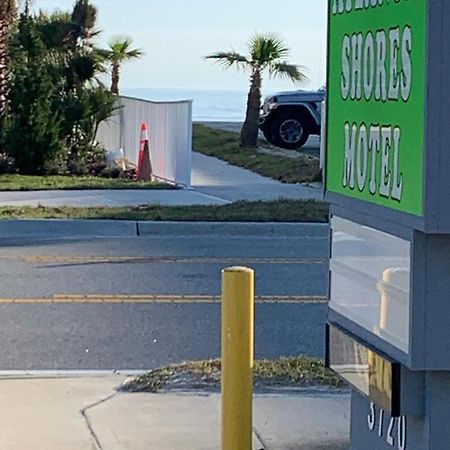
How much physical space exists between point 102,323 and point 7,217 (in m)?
5.59

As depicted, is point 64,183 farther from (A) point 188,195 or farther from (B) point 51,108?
(B) point 51,108

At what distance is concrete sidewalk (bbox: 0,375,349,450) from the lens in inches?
237

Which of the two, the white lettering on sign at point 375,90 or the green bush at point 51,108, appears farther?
the green bush at point 51,108

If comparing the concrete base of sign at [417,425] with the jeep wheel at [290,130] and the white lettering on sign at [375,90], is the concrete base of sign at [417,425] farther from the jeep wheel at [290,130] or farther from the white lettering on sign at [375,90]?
the jeep wheel at [290,130]

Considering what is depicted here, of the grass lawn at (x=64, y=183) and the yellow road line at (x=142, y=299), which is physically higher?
the grass lawn at (x=64, y=183)

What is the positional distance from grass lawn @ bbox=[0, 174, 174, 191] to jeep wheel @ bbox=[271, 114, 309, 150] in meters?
8.09

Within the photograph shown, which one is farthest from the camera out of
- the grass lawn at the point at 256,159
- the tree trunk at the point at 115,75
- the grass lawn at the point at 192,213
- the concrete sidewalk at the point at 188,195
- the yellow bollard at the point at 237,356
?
the tree trunk at the point at 115,75

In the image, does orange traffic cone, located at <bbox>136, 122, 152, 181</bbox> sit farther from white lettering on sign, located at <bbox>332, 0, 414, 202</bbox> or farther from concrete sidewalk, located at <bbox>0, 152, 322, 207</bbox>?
white lettering on sign, located at <bbox>332, 0, 414, 202</bbox>

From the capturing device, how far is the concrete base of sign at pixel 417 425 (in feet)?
11.9

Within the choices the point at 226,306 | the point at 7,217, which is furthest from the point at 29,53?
the point at 226,306

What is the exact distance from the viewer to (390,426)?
398cm

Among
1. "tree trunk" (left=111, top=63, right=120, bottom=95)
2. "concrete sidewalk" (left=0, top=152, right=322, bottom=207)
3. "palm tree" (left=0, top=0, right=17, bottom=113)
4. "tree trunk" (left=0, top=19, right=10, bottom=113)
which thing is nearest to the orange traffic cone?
"concrete sidewalk" (left=0, top=152, right=322, bottom=207)

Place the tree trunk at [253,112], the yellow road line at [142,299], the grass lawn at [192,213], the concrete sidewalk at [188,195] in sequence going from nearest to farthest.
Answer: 1. the yellow road line at [142,299]
2. the grass lawn at [192,213]
3. the concrete sidewalk at [188,195]
4. the tree trunk at [253,112]

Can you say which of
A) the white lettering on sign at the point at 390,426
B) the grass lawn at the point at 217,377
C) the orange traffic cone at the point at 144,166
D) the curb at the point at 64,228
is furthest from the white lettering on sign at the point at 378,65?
the orange traffic cone at the point at 144,166
